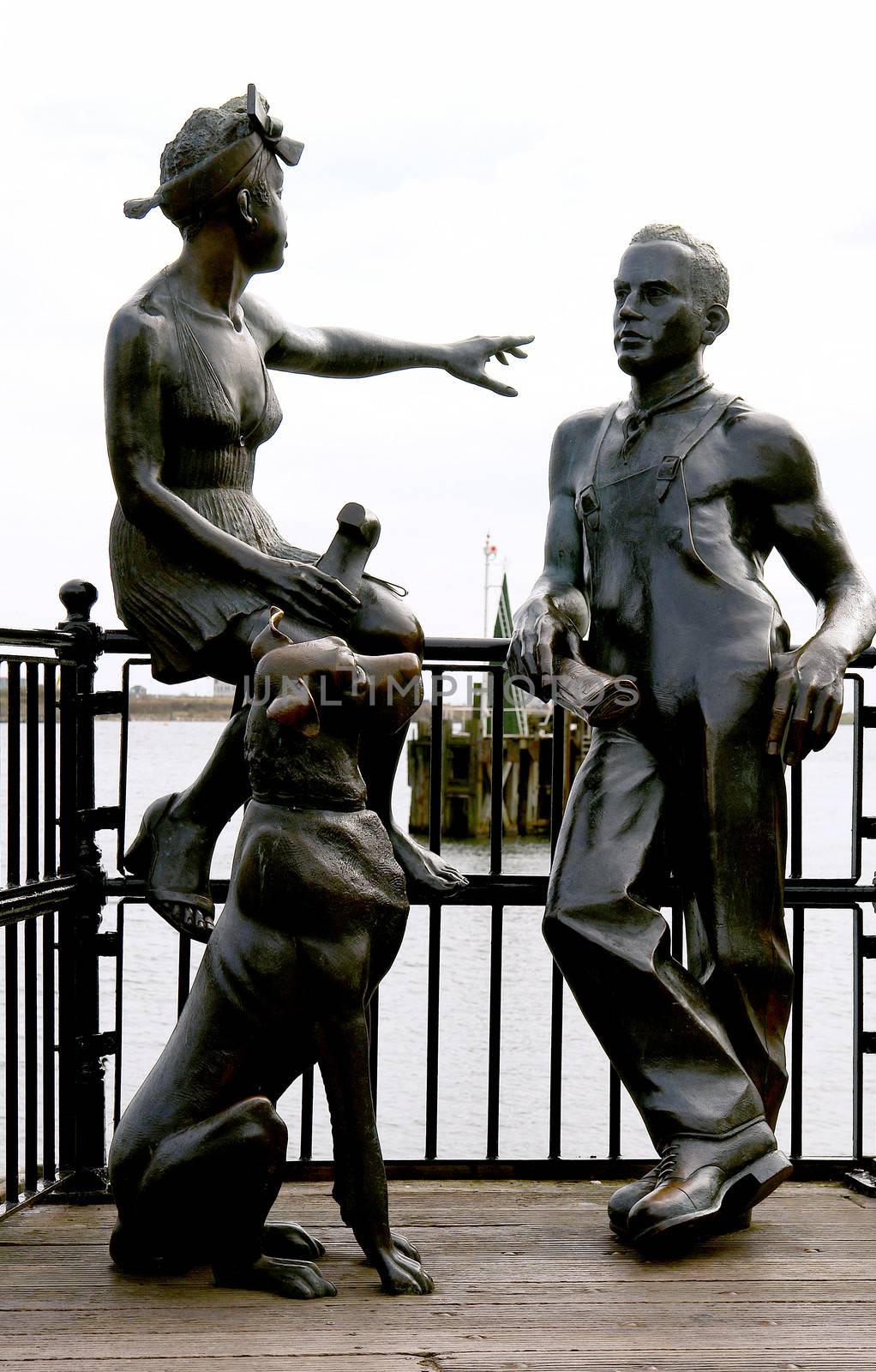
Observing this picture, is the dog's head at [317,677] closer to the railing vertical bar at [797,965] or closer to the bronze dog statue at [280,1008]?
the bronze dog statue at [280,1008]

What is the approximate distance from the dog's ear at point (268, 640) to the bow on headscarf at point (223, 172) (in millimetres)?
1082

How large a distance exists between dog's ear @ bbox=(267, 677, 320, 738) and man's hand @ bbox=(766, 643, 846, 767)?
1.26 m

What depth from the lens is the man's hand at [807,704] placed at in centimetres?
413

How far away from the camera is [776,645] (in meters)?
4.36

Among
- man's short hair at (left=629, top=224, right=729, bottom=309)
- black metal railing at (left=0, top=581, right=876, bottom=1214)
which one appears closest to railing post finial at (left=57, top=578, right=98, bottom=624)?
black metal railing at (left=0, top=581, right=876, bottom=1214)

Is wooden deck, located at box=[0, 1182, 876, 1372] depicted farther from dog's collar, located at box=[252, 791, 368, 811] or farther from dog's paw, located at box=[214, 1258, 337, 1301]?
dog's collar, located at box=[252, 791, 368, 811]

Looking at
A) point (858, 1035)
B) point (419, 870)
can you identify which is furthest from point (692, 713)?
point (858, 1035)

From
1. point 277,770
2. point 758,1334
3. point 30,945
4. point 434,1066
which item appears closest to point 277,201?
point 277,770

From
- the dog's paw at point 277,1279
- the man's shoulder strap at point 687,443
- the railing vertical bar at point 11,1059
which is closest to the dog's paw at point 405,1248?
A: the dog's paw at point 277,1279

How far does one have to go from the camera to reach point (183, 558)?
13.4 feet

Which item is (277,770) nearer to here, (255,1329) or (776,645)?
(255,1329)

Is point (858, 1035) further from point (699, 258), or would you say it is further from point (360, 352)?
point (360, 352)

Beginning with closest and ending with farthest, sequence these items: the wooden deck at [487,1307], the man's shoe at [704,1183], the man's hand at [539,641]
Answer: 1. the wooden deck at [487,1307]
2. the man's shoe at [704,1183]
3. the man's hand at [539,641]

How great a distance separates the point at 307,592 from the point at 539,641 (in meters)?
0.69
